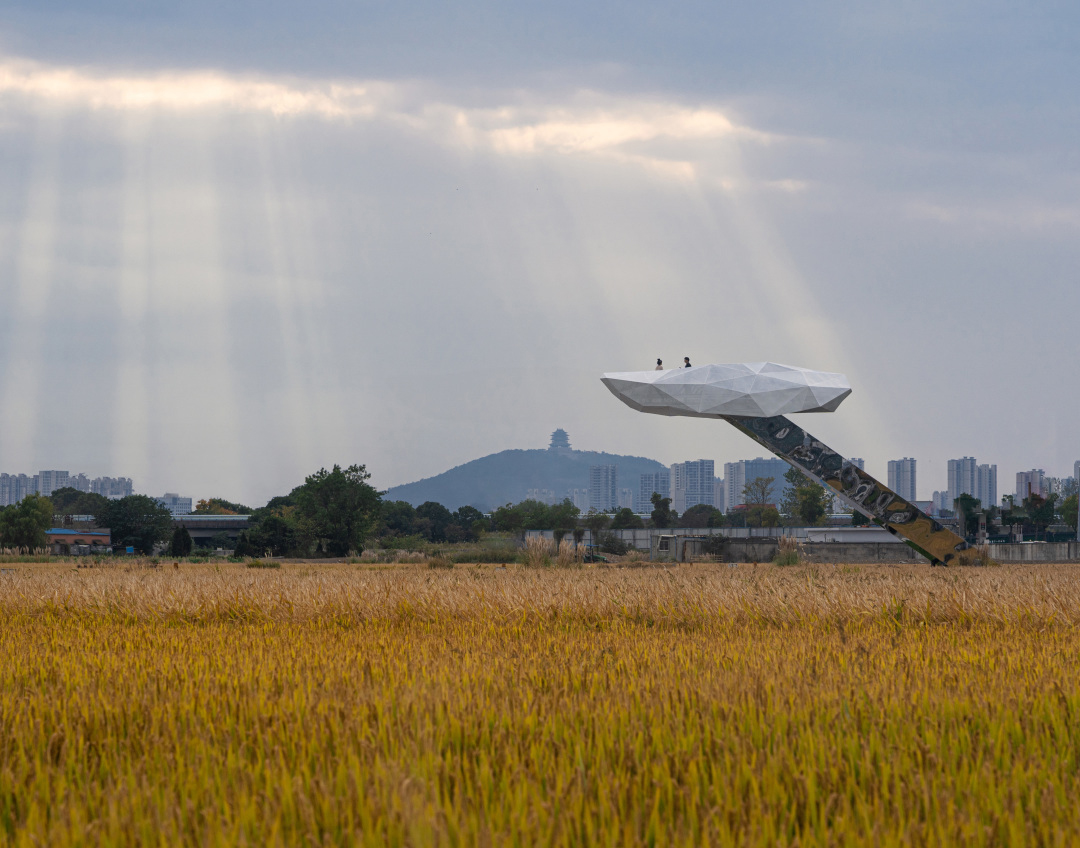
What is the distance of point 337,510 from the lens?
6088 cm

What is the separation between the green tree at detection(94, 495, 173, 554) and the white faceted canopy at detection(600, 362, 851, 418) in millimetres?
59033

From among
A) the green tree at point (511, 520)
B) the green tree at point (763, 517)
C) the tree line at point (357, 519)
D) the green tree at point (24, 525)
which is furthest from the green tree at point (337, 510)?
the green tree at point (763, 517)

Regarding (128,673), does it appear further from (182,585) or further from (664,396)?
(664,396)

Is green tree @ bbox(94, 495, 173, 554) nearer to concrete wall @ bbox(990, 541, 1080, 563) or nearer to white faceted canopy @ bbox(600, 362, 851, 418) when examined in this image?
white faceted canopy @ bbox(600, 362, 851, 418)

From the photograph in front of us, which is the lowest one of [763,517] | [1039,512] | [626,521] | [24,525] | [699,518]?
[699,518]

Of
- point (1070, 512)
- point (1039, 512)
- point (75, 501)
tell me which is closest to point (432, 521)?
point (1039, 512)

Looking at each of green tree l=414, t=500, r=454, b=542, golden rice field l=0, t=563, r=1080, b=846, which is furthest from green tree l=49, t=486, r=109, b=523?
golden rice field l=0, t=563, r=1080, b=846

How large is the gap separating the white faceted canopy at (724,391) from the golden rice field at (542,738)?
27.0 metres

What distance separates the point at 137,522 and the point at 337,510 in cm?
3592

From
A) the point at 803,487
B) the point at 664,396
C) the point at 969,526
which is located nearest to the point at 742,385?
the point at 664,396

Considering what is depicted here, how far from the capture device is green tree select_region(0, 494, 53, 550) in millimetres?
66562

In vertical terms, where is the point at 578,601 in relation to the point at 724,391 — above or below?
below

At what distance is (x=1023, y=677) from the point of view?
694cm

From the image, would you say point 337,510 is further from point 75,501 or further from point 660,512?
point 75,501
